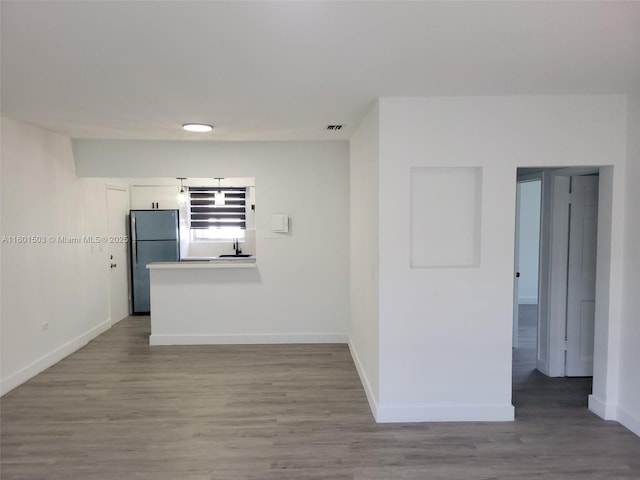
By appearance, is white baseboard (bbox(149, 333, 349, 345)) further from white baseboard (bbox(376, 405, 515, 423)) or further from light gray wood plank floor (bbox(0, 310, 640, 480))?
white baseboard (bbox(376, 405, 515, 423))

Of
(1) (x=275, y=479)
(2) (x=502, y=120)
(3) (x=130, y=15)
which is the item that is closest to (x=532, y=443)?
(1) (x=275, y=479)

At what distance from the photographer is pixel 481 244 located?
313 centimetres

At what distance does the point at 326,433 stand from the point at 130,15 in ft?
9.26

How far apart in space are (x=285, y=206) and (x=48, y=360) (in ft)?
10.0

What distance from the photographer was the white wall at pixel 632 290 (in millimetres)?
3002

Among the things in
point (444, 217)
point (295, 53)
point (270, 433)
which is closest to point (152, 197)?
point (270, 433)

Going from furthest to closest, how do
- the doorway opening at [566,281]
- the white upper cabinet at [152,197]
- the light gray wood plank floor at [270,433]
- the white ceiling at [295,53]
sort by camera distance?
the white upper cabinet at [152,197]
the doorway opening at [566,281]
the light gray wood plank floor at [270,433]
the white ceiling at [295,53]

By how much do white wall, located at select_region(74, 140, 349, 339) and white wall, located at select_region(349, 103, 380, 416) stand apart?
1.60 feet

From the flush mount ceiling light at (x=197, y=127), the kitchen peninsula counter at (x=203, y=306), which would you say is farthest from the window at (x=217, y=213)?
the flush mount ceiling light at (x=197, y=127)

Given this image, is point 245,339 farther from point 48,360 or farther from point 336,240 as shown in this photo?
point 48,360

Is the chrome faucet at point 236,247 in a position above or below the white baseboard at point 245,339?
above

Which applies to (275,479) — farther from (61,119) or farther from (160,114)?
(61,119)

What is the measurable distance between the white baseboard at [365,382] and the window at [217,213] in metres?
3.58

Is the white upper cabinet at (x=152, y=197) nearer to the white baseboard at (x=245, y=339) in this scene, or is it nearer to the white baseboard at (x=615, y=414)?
the white baseboard at (x=245, y=339)
